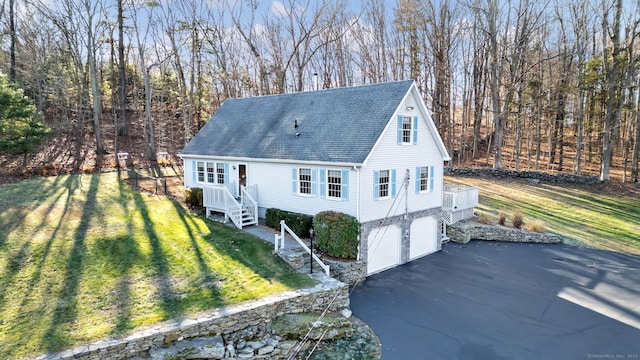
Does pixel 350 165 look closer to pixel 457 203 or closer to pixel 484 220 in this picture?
pixel 457 203

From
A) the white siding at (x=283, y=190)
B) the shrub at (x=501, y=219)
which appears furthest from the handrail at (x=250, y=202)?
the shrub at (x=501, y=219)

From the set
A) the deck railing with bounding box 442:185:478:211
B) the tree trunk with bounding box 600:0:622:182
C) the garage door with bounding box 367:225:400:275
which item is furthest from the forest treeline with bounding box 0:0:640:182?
the garage door with bounding box 367:225:400:275

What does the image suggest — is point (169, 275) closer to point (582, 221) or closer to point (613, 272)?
point (613, 272)

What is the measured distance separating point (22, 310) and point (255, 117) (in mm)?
12682

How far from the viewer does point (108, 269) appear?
38.5ft

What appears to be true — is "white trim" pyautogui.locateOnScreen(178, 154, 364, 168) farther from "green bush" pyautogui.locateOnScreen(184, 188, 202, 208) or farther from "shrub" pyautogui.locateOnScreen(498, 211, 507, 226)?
"shrub" pyautogui.locateOnScreen(498, 211, 507, 226)

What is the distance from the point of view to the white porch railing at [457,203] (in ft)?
63.0

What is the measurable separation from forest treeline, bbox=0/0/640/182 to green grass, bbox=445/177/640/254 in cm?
375

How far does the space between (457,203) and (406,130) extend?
19.8 ft

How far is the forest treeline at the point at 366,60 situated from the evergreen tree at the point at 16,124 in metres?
5.09

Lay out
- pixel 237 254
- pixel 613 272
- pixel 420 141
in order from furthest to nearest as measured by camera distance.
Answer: pixel 420 141, pixel 613 272, pixel 237 254

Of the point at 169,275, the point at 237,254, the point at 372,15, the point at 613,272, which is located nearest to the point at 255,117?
the point at 237,254

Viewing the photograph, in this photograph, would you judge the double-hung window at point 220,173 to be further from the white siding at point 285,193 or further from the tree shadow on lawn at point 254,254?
the tree shadow on lawn at point 254,254

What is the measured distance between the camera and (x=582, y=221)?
2116 centimetres
